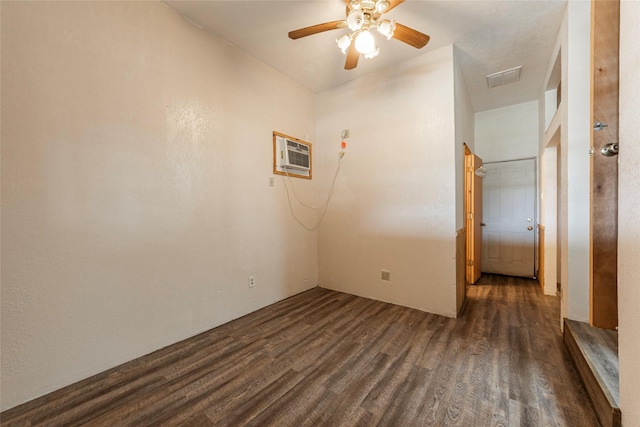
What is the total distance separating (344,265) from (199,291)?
1.76 meters

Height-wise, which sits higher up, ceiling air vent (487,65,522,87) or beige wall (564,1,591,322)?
ceiling air vent (487,65,522,87)

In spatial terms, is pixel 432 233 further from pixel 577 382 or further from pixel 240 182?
pixel 240 182

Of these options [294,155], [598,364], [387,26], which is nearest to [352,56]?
[387,26]

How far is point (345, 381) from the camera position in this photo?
158 centimetres

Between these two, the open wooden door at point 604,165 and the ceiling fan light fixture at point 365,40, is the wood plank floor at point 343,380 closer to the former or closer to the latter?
the open wooden door at point 604,165

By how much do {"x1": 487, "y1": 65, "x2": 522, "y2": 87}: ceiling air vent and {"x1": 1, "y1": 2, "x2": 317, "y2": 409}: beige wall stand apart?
112 inches

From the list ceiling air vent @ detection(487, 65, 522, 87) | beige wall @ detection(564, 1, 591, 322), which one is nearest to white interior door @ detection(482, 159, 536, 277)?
ceiling air vent @ detection(487, 65, 522, 87)

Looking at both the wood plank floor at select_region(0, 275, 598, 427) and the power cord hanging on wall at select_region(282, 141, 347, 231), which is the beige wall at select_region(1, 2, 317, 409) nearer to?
the wood plank floor at select_region(0, 275, 598, 427)

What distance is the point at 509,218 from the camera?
4.02m

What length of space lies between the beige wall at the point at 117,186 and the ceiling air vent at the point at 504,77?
9.34 feet

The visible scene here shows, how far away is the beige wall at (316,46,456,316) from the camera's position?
2.54 metres

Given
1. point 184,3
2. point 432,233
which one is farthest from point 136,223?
point 432,233

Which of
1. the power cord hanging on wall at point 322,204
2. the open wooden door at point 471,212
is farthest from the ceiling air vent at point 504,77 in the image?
the power cord hanging on wall at point 322,204

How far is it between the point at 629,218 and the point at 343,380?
163cm
